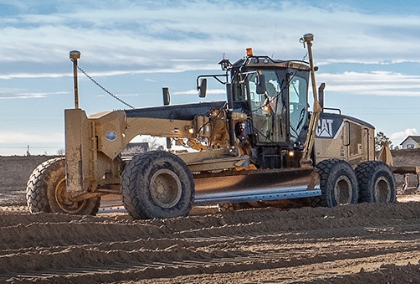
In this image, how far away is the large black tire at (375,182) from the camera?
17.7m

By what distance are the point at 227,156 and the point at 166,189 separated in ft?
6.44

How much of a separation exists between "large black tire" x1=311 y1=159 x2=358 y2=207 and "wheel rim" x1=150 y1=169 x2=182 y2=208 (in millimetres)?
4064

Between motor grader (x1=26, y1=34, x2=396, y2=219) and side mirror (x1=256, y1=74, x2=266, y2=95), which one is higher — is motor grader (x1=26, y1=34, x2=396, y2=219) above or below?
below

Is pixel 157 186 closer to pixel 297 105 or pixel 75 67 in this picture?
pixel 75 67

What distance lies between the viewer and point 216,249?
9.97m

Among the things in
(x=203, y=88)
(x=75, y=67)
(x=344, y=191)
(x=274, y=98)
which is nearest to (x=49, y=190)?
(x=75, y=67)

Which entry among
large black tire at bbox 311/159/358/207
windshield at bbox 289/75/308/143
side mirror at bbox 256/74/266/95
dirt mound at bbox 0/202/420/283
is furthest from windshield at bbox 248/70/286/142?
dirt mound at bbox 0/202/420/283

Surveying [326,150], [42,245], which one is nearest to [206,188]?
[326,150]

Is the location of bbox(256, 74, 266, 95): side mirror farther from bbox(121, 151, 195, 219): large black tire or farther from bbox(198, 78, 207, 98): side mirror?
bbox(121, 151, 195, 219): large black tire

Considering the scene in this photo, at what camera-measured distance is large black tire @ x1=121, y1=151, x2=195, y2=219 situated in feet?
42.2

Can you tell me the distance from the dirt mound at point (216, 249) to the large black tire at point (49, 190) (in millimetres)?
1559

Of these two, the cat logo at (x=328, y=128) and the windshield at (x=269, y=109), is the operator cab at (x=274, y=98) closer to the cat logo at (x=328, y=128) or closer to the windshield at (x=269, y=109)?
the windshield at (x=269, y=109)

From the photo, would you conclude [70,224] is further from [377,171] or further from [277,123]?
[377,171]

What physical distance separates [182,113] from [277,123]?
93.0 inches
